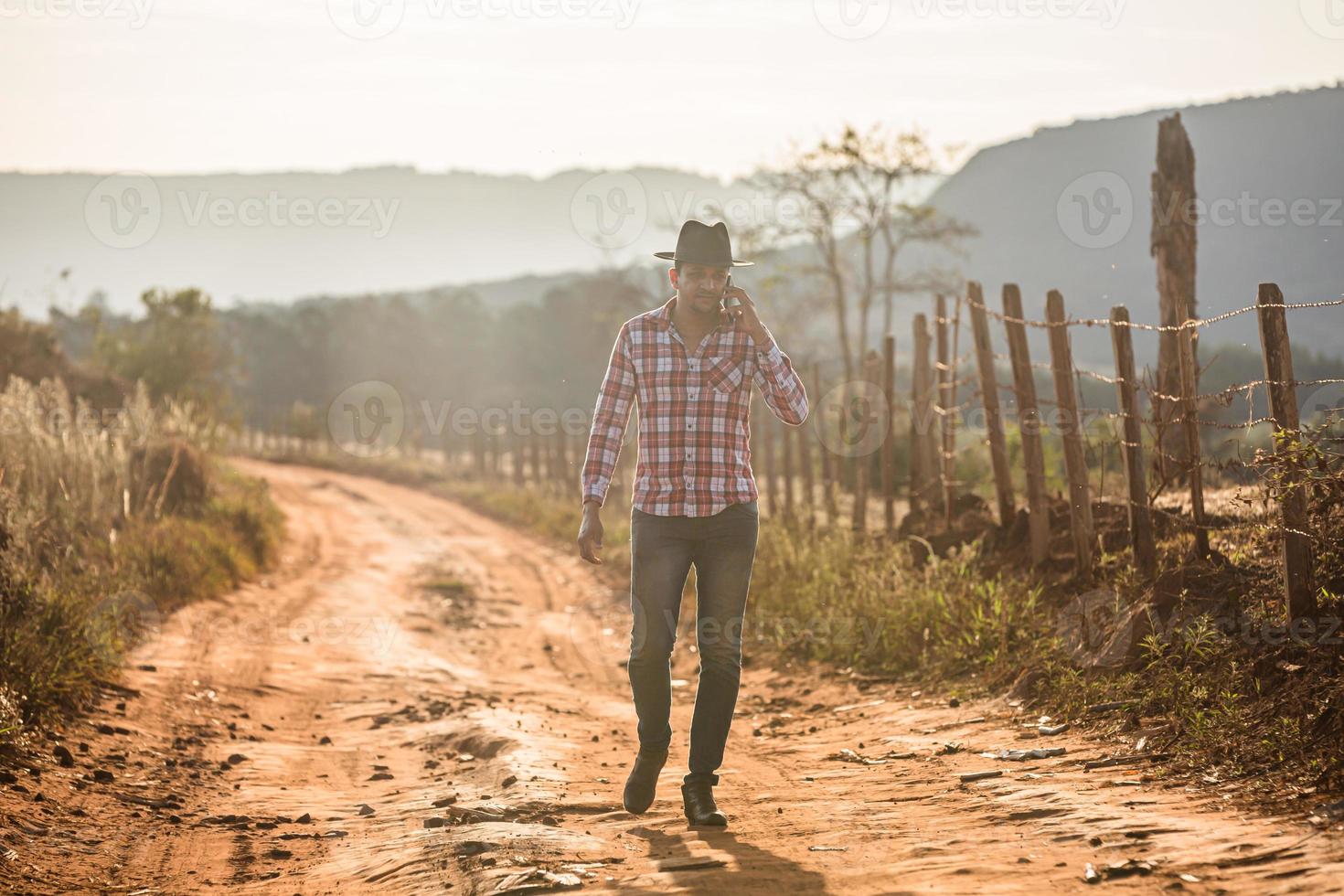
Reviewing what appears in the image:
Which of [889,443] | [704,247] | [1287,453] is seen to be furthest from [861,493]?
[704,247]

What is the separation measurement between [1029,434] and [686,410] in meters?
4.59

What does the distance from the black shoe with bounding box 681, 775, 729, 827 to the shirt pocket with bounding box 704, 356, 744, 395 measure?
1524mm

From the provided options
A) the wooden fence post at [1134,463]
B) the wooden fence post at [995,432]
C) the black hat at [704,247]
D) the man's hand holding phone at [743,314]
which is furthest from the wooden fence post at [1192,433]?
the black hat at [704,247]

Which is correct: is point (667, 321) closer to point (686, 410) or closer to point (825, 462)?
point (686, 410)

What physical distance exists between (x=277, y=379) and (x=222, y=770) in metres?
69.5

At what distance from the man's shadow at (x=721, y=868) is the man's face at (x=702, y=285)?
2.01 meters

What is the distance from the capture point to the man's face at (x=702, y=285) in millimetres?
4617

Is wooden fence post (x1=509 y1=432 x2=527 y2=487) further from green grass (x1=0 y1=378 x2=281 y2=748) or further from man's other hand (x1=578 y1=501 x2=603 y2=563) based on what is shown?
man's other hand (x1=578 y1=501 x2=603 y2=563)

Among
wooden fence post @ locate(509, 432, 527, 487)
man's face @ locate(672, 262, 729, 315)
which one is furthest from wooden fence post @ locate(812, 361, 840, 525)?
wooden fence post @ locate(509, 432, 527, 487)

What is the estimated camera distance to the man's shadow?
3781 millimetres

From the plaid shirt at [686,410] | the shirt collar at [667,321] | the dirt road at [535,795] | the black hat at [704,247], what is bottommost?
the dirt road at [535,795]

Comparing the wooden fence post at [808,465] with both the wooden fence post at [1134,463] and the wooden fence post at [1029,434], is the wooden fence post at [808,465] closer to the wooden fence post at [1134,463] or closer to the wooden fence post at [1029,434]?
the wooden fence post at [1029,434]

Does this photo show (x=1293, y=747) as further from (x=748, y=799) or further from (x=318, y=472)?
(x=318, y=472)

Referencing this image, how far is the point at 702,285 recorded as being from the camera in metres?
4.62
